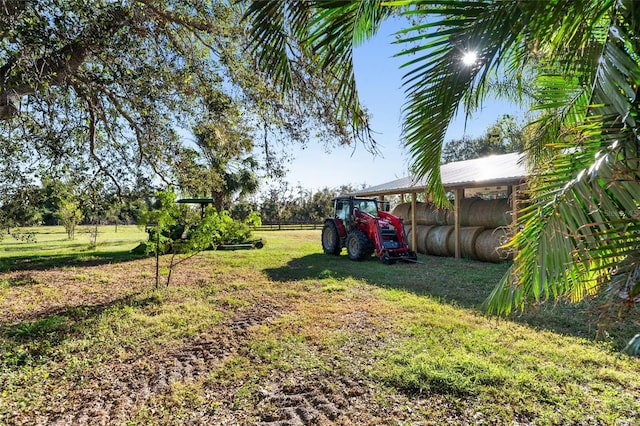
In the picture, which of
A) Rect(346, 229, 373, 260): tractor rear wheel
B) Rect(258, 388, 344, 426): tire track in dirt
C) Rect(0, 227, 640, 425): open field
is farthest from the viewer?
Rect(346, 229, 373, 260): tractor rear wheel

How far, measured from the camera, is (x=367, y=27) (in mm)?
2035

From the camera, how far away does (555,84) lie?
89.7 inches

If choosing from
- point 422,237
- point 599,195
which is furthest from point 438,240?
point 599,195

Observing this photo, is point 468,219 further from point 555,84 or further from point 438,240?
point 555,84

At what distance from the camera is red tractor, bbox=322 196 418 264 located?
9.33 metres

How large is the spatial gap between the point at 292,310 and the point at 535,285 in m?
3.98

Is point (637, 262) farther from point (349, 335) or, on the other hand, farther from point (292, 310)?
point (292, 310)

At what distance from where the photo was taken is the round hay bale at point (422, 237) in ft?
37.0

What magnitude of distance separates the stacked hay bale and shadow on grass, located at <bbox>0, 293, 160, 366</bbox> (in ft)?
22.7

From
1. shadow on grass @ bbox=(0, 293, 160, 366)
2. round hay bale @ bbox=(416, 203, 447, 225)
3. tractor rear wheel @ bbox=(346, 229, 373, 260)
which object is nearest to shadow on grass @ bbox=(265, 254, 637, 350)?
tractor rear wheel @ bbox=(346, 229, 373, 260)

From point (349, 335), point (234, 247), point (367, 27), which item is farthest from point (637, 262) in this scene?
point (234, 247)

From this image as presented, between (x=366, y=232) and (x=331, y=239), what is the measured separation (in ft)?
6.14

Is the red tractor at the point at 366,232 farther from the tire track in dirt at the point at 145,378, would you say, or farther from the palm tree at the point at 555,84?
the palm tree at the point at 555,84

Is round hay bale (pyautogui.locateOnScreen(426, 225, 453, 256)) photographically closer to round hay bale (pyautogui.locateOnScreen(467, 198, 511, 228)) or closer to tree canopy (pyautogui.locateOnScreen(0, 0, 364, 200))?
round hay bale (pyautogui.locateOnScreen(467, 198, 511, 228))
